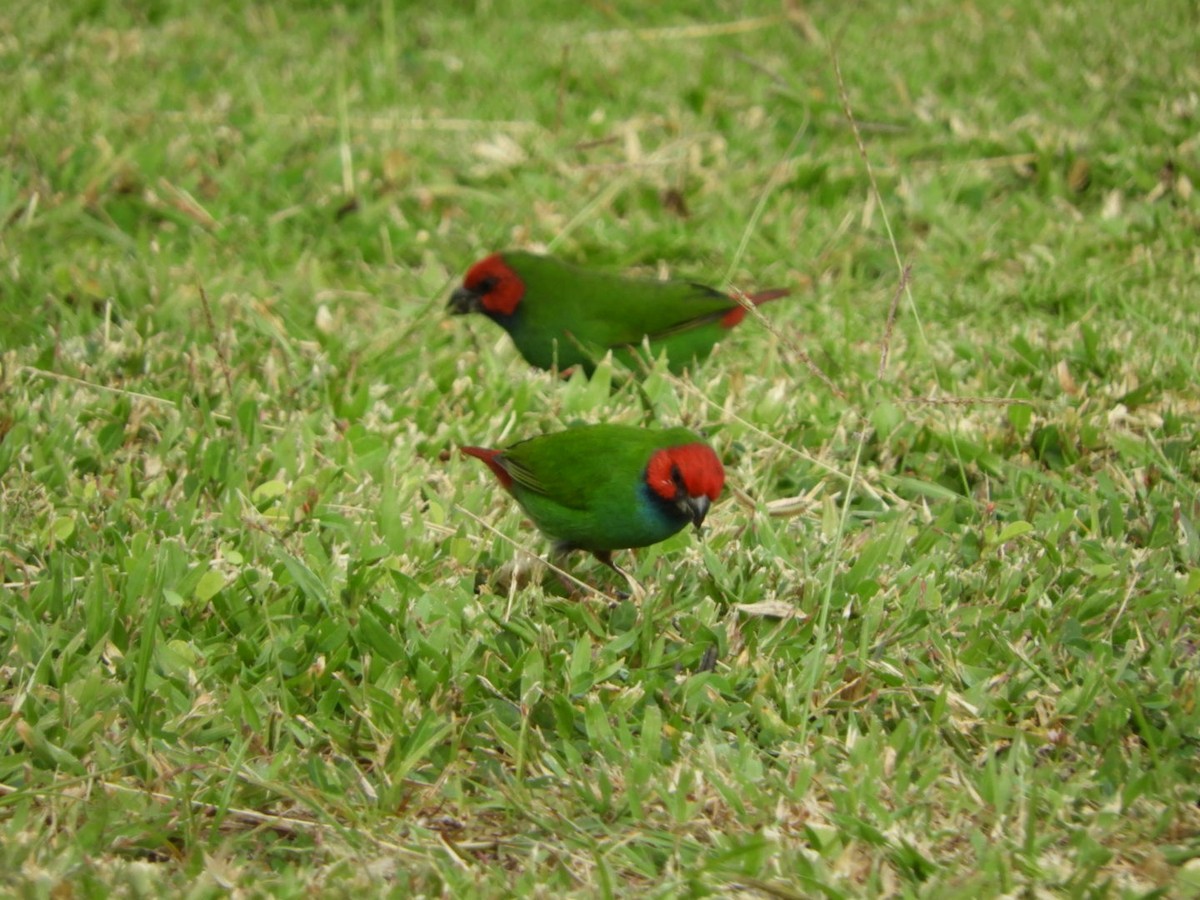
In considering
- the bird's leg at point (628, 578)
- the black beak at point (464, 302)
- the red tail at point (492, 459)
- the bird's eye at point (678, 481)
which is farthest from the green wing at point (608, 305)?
the bird's eye at point (678, 481)

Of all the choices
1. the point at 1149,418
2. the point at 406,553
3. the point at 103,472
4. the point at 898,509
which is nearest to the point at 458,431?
the point at 406,553

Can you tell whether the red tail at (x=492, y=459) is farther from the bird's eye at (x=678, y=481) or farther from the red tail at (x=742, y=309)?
the red tail at (x=742, y=309)

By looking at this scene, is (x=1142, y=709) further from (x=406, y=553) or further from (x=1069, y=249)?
(x=1069, y=249)

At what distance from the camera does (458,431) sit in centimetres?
430

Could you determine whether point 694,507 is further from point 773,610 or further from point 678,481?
point 773,610

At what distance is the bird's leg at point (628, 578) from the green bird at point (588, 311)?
3.98 feet

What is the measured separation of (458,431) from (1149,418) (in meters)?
2.07

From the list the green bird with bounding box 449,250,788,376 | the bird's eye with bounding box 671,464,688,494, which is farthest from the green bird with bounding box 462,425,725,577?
the green bird with bounding box 449,250,788,376

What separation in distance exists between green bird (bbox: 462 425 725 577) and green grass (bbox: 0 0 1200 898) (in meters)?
0.15

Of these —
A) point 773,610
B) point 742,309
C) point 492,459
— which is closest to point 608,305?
point 742,309

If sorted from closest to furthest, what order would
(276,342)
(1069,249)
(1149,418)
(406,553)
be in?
(406,553) < (1149,418) < (276,342) < (1069,249)

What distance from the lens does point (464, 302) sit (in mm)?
5039

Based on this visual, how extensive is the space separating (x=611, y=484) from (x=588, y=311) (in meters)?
1.57

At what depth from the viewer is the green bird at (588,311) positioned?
4895 mm
